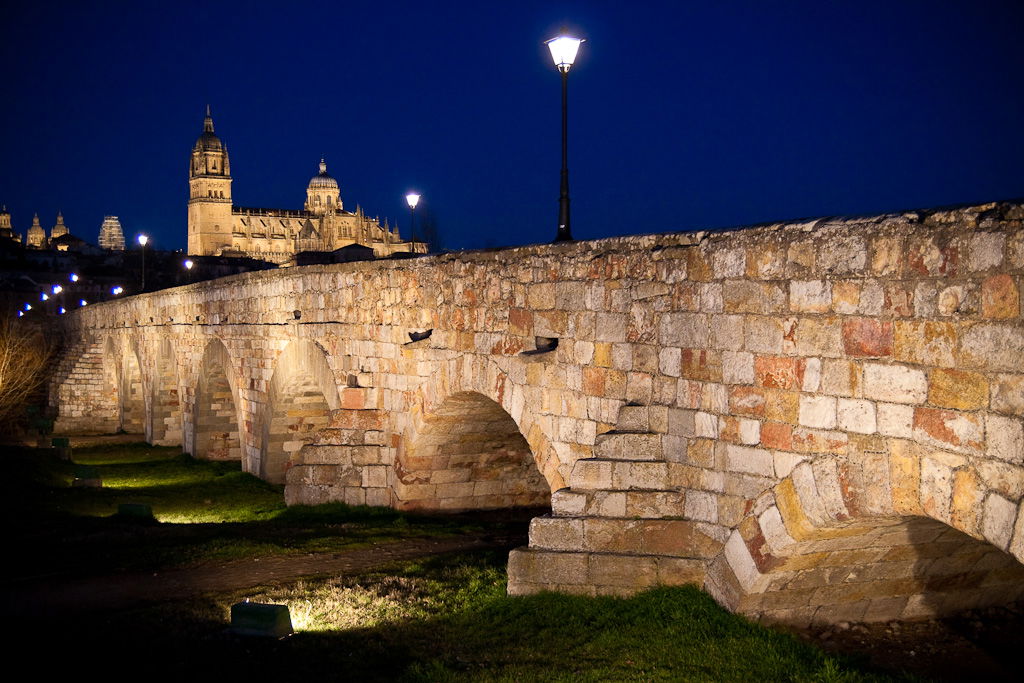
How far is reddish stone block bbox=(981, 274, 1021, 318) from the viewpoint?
4629mm

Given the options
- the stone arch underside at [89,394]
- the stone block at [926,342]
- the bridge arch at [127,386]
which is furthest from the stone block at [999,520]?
the stone arch underside at [89,394]

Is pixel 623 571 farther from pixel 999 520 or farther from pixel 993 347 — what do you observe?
pixel 993 347

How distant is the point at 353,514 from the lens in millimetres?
11742

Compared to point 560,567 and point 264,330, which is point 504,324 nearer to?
point 560,567

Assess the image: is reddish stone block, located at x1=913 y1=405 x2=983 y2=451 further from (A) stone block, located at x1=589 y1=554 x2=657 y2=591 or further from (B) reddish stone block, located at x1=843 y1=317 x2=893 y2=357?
(A) stone block, located at x1=589 y1=554 x2=657 y2=591

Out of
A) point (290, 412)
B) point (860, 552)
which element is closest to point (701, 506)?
point (860, 552)

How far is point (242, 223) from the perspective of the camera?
118500 millimetres

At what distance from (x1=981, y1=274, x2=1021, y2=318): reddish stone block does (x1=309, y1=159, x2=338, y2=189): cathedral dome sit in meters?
123

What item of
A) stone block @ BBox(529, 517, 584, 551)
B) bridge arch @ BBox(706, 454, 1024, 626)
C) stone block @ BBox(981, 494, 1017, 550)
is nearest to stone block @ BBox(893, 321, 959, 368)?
bridge arch @ BBox(706, 454, 1024, 626)

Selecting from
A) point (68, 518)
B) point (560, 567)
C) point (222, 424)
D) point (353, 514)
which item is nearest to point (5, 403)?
point (222, 424)

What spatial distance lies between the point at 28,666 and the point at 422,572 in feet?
10.9

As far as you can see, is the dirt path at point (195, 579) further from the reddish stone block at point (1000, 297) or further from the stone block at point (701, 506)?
the reddish stone block at point (1000, 297)

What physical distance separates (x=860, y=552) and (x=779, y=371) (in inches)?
49.6

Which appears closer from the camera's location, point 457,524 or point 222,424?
point 457,524
